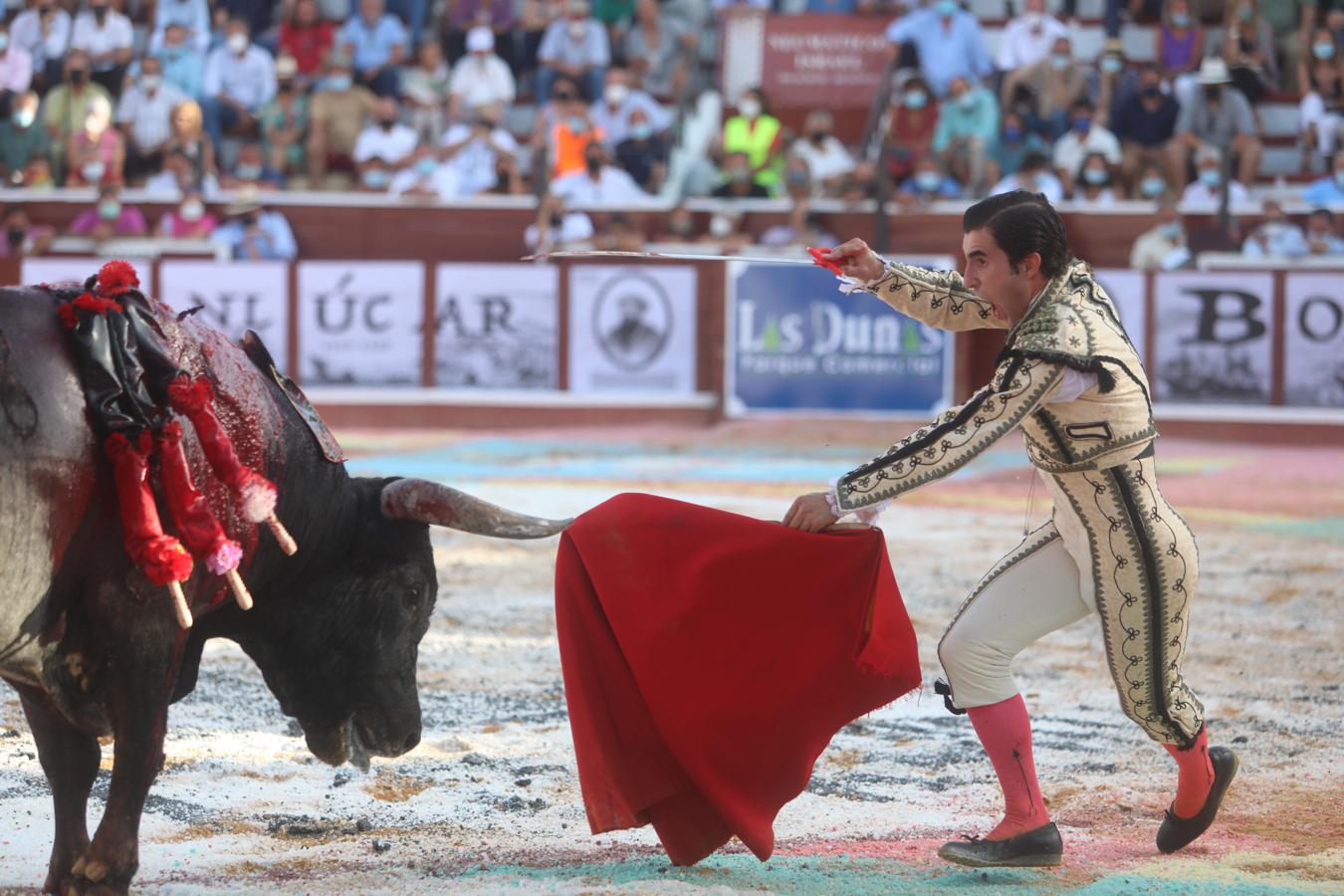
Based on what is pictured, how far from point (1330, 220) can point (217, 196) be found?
8.32 meters

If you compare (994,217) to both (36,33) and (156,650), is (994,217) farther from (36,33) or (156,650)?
(36,33)

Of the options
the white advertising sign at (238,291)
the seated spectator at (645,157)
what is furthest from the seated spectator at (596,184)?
the white advertising sign at (238,291)

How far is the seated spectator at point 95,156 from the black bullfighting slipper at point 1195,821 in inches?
474

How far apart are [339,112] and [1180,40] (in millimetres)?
7164

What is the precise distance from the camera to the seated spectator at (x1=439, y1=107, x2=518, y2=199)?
14.6 meters

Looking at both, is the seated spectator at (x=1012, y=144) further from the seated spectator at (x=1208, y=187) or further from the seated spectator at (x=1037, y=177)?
the seated spectator at (x=1208, y=187)

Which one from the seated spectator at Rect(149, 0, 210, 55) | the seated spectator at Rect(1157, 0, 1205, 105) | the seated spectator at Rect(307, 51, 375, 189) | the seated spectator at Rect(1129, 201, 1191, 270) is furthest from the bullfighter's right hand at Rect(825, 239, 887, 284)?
the seated spectator at Rect(149, 0, 210, 55)

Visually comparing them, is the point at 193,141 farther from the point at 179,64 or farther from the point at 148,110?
the point at 179,64

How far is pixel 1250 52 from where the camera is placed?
15281mm

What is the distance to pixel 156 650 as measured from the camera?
3.13 meters

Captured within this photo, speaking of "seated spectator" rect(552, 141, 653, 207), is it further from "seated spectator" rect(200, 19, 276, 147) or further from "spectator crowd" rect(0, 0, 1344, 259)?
"seated spectator" rect(200, 19, 276, 147)

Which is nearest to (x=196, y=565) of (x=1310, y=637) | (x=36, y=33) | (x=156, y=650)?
(x=156, y=650)

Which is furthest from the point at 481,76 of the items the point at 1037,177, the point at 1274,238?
the point at 1274,238

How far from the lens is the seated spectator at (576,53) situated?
15.6 m
